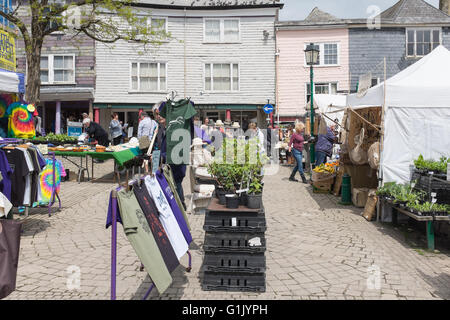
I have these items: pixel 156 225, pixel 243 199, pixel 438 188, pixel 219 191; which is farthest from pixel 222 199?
pixel 438 188

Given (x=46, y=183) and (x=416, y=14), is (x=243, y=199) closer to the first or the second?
(x=46, y=183)

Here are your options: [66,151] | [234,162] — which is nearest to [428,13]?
[66,151]

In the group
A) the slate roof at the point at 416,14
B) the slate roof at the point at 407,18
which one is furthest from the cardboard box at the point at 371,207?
the slate roof at the point at 416,14

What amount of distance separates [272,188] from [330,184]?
1.72 m

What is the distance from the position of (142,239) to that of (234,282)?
1535 millimetres

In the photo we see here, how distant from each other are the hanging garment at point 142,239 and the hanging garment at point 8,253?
33.9 inches

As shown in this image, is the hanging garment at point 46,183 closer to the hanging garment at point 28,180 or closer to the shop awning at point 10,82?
the hanging garment at point 28,180

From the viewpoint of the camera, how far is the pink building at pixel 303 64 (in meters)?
24.0

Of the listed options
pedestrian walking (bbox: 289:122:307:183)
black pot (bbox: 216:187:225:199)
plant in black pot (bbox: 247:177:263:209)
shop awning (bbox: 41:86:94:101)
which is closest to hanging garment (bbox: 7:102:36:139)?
black pot (bbox: 216:187:225:199)

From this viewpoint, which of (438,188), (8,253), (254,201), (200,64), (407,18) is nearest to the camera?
(8,253)

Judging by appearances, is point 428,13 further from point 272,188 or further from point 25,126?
point 25,126

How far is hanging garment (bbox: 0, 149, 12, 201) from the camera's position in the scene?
591 cm

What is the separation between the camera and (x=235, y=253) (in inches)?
175
